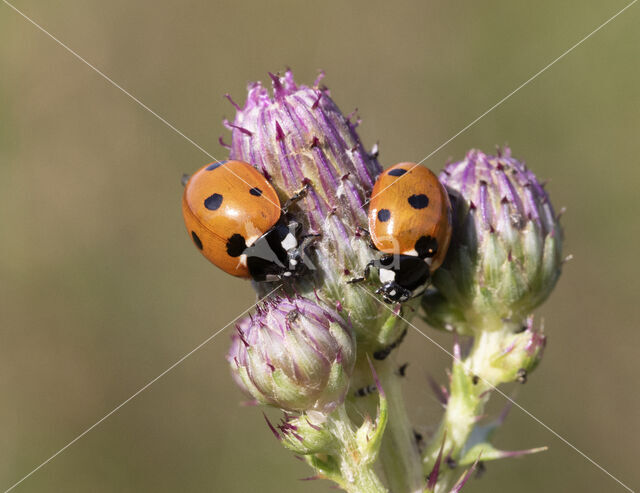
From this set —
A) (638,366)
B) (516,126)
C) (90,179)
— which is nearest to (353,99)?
(516,126)

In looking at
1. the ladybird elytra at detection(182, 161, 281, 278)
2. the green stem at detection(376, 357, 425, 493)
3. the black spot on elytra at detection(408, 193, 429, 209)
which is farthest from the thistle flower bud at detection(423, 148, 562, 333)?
the ladybird elytra at detection(182, 161, 281, 278)

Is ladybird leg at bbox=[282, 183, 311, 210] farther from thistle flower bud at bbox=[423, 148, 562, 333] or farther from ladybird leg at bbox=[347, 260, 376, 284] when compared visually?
thistle flower bud at bbox=[423, 148, 562, 333]

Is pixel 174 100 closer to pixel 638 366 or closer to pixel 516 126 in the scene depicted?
pixel 516 126

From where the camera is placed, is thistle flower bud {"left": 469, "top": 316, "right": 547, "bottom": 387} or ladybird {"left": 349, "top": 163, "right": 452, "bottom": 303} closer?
ladybird {"left": 349, "top": 163, "right": 452, "bottom": 303}

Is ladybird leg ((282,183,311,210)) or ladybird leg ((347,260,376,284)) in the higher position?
ladybird leg ((282,183,311,210))

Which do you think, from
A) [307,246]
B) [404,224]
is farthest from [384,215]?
[307,246]

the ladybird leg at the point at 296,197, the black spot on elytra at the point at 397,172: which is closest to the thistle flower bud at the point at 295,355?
the ladybird leg at the point at 296,197

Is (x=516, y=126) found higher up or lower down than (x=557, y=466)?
higher up

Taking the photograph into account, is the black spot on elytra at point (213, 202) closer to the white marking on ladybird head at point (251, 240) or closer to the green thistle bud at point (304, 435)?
the white marking on ladybird head at point (251, 240)
